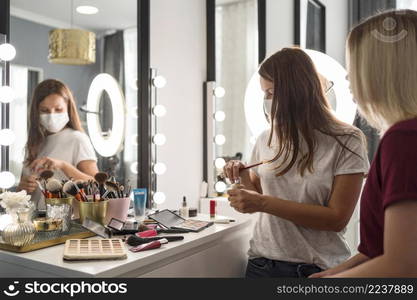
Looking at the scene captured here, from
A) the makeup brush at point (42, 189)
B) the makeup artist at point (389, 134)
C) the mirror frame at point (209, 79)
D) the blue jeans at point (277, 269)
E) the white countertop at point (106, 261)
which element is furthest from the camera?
the mirror frame at point (209, 79)

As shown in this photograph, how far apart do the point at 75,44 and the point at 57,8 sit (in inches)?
4.7

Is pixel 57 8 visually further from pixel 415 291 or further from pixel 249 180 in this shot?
pixel 415 291

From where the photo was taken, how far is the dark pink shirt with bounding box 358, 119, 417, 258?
54 cm

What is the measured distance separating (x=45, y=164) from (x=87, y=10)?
547 millimetres

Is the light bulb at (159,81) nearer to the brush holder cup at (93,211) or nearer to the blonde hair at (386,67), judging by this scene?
the brush holder cup at (93,211)

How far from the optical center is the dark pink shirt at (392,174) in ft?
1.78

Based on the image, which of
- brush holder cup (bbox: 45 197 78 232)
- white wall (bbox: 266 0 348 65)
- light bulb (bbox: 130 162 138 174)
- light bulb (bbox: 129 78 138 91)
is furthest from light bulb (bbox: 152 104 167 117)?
white wall (bbox: 266 0 348 65)

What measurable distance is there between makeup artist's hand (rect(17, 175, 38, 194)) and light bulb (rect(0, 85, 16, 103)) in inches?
8.7

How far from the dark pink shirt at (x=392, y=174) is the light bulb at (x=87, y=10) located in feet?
3.62

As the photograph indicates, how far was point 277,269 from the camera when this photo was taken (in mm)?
1043

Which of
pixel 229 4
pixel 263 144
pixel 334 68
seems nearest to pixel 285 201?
pixel 263 144

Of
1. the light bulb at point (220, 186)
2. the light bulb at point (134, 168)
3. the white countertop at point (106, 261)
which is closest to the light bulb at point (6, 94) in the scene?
the white countertop at point (106, 261)

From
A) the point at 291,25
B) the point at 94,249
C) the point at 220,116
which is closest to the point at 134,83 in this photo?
the point at 220,116

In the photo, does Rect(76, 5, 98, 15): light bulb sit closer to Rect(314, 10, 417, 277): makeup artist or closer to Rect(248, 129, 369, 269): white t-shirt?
Rect(248, 129, 369, 269): white t-shirt
